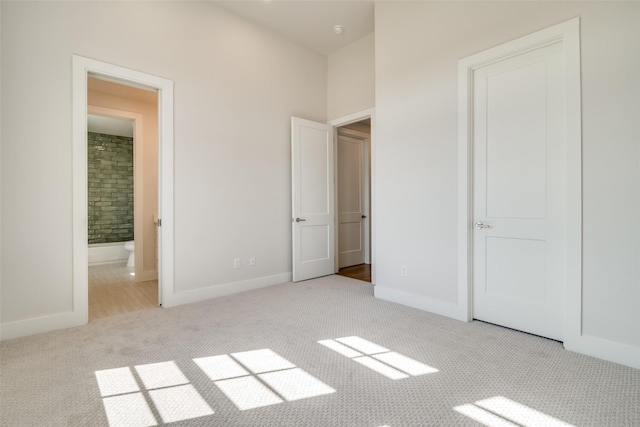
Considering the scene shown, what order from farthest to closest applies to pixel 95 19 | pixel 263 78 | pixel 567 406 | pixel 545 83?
pixel 263 78 < pixel 95 19 < pixel 545 83 < pixel 567 406

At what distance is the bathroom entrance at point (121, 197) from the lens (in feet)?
13.2

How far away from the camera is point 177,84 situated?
341 centimetres

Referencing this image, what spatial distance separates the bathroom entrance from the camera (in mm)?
4035

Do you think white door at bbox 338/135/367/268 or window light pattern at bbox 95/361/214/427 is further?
white door at bbox 338/135/367/268

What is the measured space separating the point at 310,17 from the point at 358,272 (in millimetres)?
3626

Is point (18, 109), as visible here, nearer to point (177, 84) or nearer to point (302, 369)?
point (177, 84)

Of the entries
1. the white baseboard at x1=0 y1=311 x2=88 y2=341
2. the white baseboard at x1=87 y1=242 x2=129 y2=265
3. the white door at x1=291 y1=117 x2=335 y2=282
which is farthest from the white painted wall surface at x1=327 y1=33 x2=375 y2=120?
the white baseboard at x1=87 y1=242 x2=129 y2=265

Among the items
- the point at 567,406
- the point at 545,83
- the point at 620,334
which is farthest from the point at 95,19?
the point at 620,334

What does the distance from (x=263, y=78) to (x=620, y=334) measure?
4253 mm

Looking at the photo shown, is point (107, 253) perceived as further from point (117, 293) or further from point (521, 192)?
point (521, 192)

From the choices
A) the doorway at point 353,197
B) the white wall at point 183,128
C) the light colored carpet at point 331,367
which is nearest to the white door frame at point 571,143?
the light colored carpet at point 331,367

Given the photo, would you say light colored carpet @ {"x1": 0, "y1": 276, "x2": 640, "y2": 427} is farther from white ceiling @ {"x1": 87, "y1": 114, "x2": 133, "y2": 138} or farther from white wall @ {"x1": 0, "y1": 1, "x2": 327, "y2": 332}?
white ceiling @ {"x1": 87, "y1": 114, "x2": 133, "y2": 138}

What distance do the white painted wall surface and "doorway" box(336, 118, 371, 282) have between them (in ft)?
1.98

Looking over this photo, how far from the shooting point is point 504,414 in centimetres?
156
